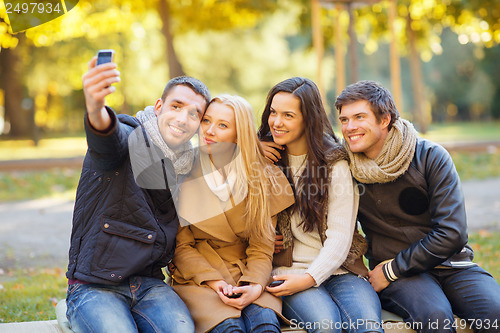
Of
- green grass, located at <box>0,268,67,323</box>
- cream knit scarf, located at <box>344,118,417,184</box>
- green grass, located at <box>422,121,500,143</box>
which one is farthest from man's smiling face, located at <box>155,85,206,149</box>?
green grass, located at <box>422,121,500,143</box>

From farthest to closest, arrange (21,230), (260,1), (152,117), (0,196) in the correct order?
1. (260,1)
2. (0,196)
3. (21,230)
4. (152,117)

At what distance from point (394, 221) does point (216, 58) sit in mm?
19532

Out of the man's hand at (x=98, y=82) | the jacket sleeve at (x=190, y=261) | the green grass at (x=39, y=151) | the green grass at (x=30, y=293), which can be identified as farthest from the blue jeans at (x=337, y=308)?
the green grass at (x=39, y=151)

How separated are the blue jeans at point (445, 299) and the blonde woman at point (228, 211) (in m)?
0.72

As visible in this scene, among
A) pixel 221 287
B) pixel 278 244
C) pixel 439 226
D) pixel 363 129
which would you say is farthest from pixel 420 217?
pixel 221 287

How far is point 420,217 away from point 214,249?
128 centimetres

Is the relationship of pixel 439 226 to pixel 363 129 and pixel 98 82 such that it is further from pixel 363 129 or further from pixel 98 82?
pixel 98 82

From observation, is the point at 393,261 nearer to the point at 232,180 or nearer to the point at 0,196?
the point at 232,180

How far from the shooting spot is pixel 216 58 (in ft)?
72.4

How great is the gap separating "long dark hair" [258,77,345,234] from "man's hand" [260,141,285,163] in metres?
0.07

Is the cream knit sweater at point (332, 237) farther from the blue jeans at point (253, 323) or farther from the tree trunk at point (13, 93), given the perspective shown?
the tree trunk at point (13, 93)

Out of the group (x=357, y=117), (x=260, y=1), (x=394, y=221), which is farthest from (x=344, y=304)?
(x=260, y=1)

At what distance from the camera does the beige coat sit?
2949 mm

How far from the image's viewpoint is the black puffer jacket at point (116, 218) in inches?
107
